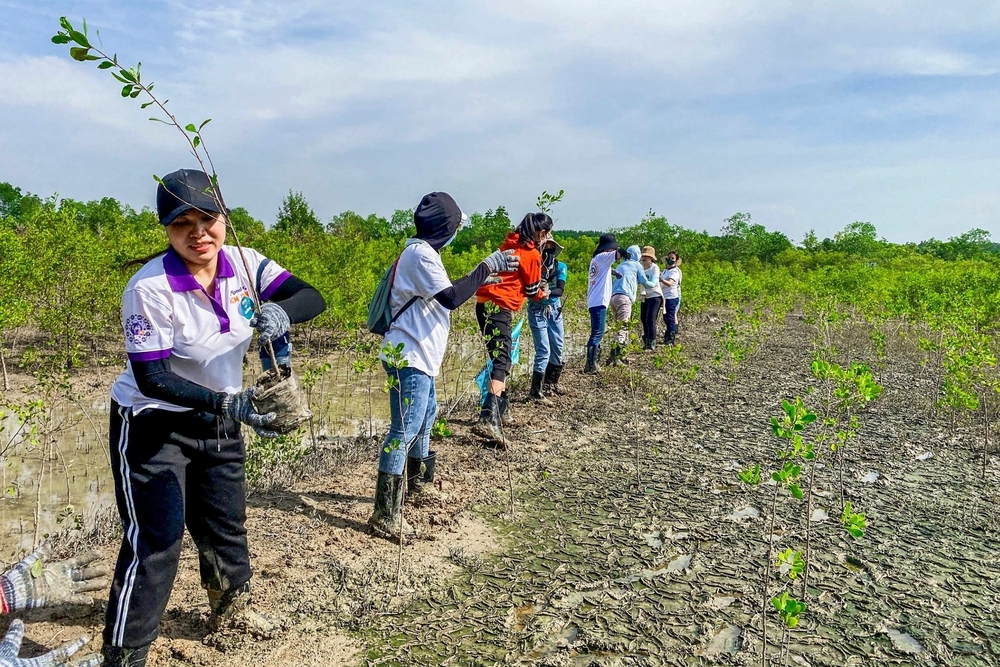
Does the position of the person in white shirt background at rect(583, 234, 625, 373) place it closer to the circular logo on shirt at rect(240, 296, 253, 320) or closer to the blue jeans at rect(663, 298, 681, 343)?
the blue jeans at rect(663, 298, 681, 343)

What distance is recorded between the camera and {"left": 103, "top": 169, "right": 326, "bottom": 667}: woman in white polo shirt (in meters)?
1.90

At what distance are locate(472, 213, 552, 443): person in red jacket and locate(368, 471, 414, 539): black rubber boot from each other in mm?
1426

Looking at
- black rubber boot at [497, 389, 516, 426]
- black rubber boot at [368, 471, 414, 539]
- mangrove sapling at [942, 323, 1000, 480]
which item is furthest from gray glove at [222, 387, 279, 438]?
mangrove sapling at [942, 323, 1000, 480]

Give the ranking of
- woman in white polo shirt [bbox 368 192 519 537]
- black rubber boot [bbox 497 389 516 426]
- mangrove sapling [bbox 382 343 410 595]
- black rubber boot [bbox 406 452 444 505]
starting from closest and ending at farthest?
mangrove sapling [bbox 382 343 410 595], woman in white polo shirt [bbox 368 192 519 537], black rubber boot [bbox 406 452 444 505], black rubber boot [bbox 497 389 516 426]

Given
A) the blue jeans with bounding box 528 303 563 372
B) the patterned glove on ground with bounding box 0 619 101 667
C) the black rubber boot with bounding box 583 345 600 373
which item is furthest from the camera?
the black rubber boot with bounding box 583 345 600 373

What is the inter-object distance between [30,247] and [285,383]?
8861 millimetres

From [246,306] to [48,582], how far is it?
151cm

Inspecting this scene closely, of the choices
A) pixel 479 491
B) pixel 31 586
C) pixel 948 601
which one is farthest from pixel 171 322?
pixel 948 601

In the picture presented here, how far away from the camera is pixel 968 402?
4.95 m

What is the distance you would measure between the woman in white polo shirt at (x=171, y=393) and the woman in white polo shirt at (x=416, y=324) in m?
1.10

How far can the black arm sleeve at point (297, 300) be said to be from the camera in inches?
86.9

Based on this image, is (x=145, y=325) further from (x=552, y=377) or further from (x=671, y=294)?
(x=671, y=294)

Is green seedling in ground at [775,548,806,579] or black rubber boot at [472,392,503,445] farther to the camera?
black rubber boot at [472,392,503,445]

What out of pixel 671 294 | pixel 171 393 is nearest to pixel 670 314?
pixel 671 294
